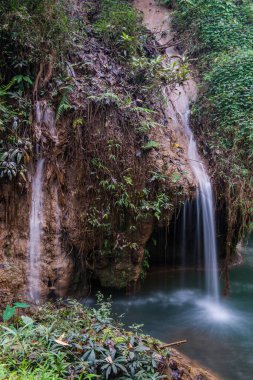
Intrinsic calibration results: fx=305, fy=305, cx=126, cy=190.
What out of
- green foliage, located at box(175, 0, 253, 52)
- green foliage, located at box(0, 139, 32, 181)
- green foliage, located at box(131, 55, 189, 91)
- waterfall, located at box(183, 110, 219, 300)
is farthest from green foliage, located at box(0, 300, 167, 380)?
green foliage, located at box(175, 0, 253, 52)

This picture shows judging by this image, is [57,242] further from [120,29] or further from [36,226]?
[120,29]

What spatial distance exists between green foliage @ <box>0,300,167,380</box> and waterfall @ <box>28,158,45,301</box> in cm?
144

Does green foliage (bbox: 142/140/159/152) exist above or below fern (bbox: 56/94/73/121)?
below

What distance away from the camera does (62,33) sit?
226 inches

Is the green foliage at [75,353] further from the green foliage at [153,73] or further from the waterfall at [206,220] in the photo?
the green foliage at [153,73]

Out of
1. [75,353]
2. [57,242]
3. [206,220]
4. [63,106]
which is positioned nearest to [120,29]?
[63,106]

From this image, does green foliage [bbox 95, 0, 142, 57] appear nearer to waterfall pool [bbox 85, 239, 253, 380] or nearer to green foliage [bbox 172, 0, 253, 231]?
green foliage [bbox 172, 0, 253, 231]

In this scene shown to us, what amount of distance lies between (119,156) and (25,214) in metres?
1.97

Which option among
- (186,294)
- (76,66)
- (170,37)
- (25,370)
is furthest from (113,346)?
(170,37)

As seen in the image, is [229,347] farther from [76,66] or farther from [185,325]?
[76,66]

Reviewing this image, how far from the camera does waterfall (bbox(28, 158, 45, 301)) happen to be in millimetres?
4992

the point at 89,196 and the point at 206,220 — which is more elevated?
the point at 89,196

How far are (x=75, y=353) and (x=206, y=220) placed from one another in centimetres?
451

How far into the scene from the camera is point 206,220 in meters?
6.85
